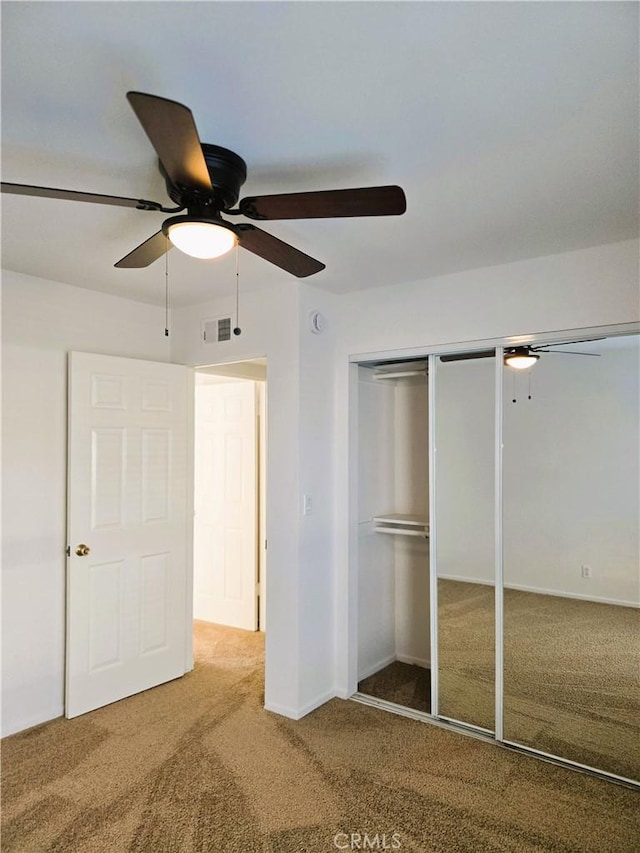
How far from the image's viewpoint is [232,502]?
5.11 metres

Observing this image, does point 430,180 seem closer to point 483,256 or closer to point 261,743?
point 483,256

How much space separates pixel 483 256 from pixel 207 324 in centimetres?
188

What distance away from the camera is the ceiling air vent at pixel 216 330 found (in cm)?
379

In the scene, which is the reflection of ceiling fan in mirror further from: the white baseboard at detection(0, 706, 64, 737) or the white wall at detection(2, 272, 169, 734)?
the white baseboard at detection(0, 706, 64, 737)

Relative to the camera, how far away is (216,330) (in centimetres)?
385

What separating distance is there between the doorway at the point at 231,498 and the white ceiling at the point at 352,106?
250cm

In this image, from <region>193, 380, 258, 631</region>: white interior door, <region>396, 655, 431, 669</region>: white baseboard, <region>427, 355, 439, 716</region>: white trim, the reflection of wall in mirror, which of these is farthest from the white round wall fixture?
<region>396, 655, 431, 669</region>: white baseboard

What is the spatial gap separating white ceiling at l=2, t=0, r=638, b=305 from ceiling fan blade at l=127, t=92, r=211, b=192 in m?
0.24

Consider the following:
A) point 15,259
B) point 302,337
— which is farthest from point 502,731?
Result: point 15,259

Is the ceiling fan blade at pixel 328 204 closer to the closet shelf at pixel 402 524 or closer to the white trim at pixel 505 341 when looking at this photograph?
the white trim at pixel 505 341

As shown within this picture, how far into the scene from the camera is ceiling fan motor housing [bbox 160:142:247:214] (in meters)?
1.80

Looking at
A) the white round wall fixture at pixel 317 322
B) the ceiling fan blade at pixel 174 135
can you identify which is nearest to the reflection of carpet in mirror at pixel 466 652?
the white round wall fixture at pixel 317 322

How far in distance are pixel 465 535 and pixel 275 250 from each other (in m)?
2.00

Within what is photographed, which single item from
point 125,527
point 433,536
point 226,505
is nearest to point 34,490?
point 125,527
